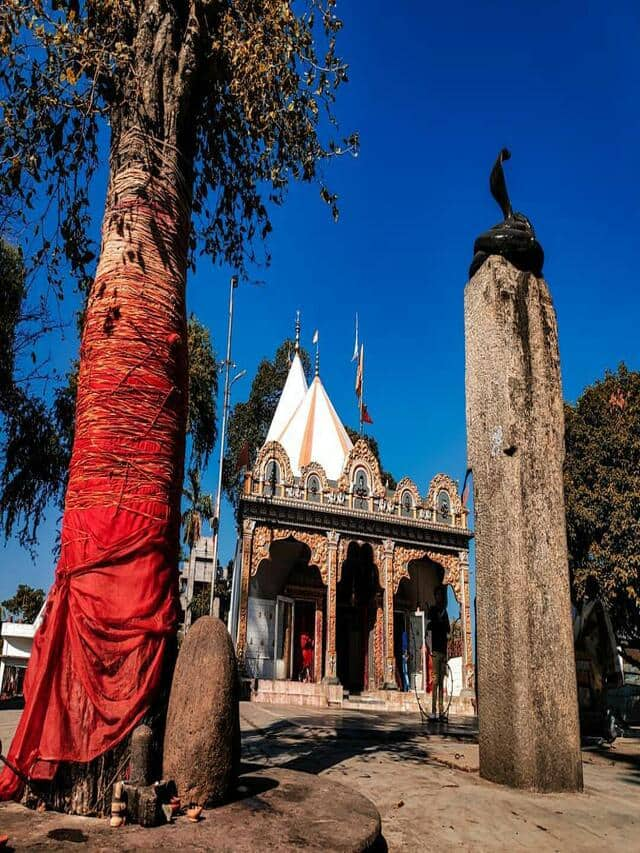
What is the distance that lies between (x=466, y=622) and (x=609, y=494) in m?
6.60

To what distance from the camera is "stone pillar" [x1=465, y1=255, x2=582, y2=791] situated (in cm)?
428

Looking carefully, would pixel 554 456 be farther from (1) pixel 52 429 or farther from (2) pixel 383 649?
(2) pixel 383 649

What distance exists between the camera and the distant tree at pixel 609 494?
18469 mm

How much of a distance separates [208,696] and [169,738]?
252mm

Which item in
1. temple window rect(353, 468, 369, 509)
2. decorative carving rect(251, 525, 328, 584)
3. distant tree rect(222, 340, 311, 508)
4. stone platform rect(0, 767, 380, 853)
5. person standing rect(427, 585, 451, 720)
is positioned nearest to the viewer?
stone platform rect(0, 767, 380, 853)

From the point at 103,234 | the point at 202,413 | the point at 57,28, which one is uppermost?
the point at 202,413

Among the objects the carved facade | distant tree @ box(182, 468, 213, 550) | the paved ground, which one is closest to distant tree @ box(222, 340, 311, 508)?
distant tree @ box(182, 468, 213, 550)

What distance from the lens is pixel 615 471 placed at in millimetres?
19219

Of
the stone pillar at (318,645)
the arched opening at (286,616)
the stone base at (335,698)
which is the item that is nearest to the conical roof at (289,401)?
the arched opening at (286,616)

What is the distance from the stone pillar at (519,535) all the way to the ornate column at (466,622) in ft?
56.1

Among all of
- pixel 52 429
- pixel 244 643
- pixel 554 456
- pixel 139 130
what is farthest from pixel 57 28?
pixel 244 643

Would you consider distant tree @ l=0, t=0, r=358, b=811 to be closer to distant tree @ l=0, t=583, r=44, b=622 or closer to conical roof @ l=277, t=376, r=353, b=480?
conical roof @ l=277, t=376, r=353, b=480

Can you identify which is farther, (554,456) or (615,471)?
(615,471)

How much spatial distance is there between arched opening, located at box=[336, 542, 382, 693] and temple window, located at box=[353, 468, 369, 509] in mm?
1580
